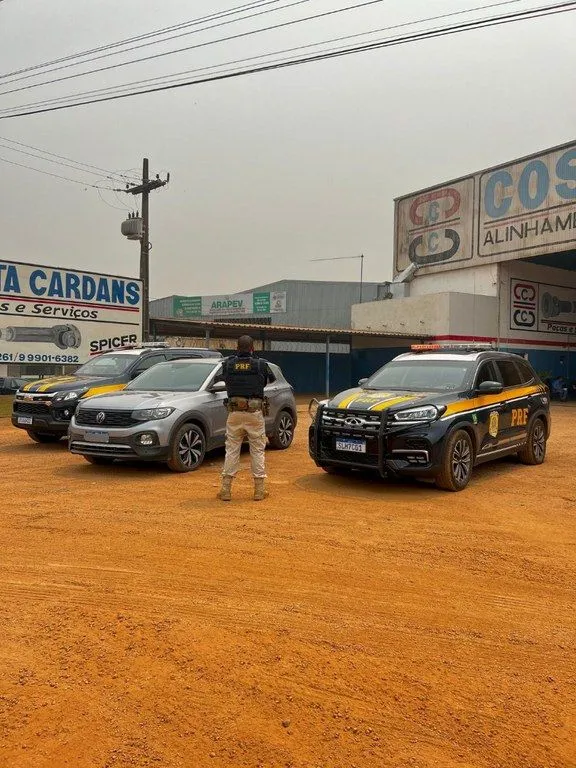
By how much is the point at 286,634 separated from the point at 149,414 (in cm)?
497

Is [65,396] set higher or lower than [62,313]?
lower

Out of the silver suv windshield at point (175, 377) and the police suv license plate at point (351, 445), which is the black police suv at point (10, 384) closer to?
the silver suv windshield at point (175, 377)

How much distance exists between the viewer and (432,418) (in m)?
7.29

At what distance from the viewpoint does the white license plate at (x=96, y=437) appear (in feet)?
26.9

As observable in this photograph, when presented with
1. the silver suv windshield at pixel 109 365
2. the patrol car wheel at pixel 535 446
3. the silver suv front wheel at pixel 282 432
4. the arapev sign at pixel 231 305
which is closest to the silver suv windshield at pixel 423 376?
the patrol car wheel at pixel 535 446

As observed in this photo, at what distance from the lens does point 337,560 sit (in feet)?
16.4

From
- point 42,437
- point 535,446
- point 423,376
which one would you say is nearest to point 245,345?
point 423,376

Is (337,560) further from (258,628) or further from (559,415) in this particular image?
(559,415)

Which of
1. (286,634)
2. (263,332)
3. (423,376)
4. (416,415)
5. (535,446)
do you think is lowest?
(286,634)

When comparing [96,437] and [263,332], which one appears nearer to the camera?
[96,437]

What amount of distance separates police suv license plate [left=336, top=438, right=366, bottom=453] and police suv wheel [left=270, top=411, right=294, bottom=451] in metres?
3.20

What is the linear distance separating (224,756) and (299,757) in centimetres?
30

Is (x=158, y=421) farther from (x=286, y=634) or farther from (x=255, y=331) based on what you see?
(x=255, y=331)

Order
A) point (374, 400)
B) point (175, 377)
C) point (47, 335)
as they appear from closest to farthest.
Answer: point (374, 400), point (175, 377), point (47, 335)
